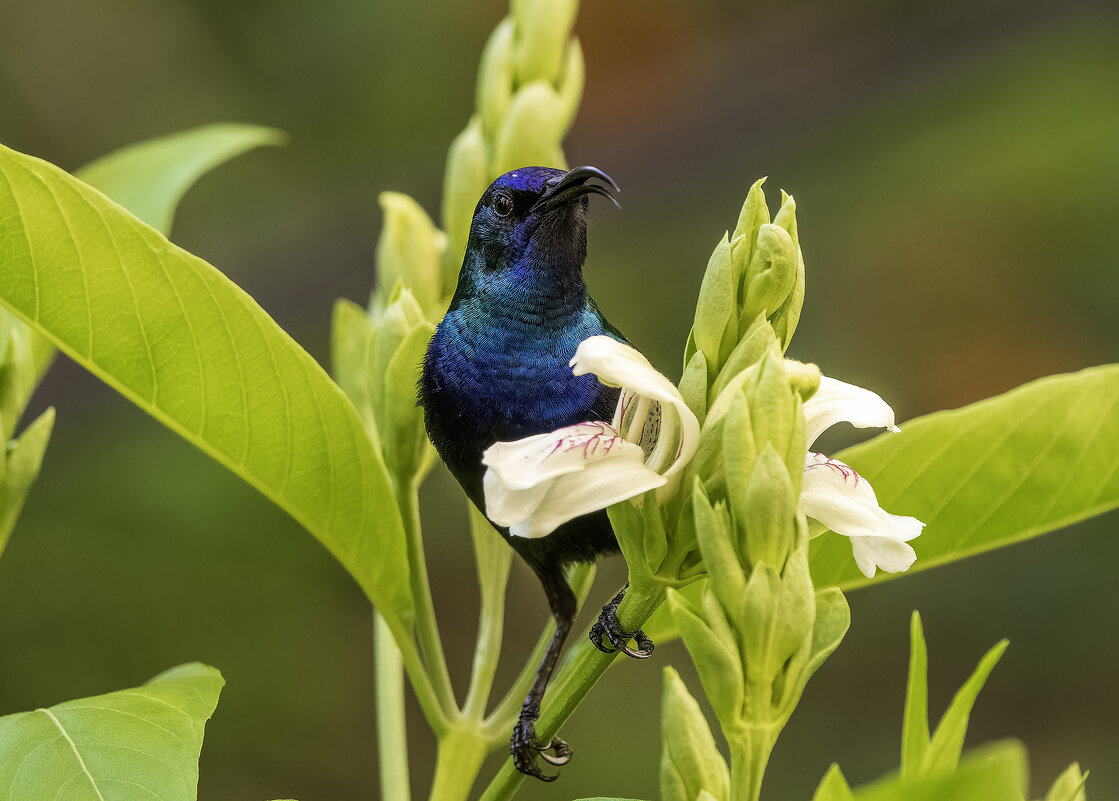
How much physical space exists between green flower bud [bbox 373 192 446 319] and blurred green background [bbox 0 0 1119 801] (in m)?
1.00

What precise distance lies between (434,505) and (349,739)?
434 mm

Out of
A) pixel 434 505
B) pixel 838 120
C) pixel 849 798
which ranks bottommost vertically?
pixel 434 505

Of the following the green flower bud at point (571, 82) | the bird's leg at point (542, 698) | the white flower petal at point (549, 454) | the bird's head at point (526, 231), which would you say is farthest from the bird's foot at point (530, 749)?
the green flower bud at point (571, 82)

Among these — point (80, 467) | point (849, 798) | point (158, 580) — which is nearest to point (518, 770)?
point (849, 798)

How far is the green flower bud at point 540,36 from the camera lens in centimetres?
60

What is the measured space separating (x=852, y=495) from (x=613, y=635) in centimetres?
10

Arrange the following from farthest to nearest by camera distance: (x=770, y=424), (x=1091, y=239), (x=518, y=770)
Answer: (x=1091, y=239) → (x=518, y=770) → (x=770, y=424)

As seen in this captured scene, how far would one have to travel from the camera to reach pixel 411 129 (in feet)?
7.19

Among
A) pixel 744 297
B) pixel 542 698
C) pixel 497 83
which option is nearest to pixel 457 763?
pixel 542 698

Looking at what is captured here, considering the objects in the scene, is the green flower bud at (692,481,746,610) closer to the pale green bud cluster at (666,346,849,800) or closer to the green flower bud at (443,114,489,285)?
the pale green bud cluster at (666,346,849,800)

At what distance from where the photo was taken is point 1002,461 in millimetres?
497

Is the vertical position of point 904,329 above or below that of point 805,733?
above

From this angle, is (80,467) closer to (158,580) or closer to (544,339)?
(158,580)

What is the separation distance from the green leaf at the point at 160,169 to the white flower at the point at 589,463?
1.47ft
